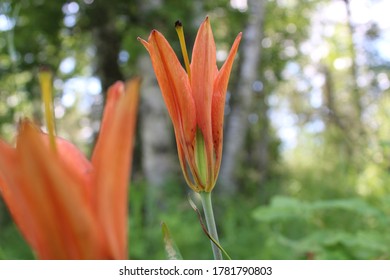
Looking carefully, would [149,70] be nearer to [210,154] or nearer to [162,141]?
[162,141]

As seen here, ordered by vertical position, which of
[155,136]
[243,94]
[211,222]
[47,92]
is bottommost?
[155,136]

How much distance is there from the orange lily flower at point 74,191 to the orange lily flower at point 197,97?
0.30ft

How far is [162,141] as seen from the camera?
275cm

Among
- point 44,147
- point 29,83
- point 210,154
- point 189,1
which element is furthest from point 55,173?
point 29,83

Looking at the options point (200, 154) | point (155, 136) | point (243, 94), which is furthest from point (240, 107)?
point (200, 154)

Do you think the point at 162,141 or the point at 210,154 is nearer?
the point at 210,154

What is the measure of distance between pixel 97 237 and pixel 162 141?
252 centimetres

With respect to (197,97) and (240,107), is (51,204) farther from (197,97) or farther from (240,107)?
(240,107)

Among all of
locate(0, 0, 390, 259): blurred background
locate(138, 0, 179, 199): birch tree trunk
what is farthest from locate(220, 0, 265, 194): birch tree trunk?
locate(138, 0, 179, 199): birch tree trunk

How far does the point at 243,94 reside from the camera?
2.84 m

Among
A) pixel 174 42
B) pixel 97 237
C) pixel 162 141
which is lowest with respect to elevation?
pixel 162 141

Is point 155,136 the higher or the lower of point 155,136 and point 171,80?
the lower

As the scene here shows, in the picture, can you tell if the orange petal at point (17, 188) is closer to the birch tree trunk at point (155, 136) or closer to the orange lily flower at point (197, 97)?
the orange lily flower at point (197, 97)

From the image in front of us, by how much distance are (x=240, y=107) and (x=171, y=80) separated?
100.0 inches
